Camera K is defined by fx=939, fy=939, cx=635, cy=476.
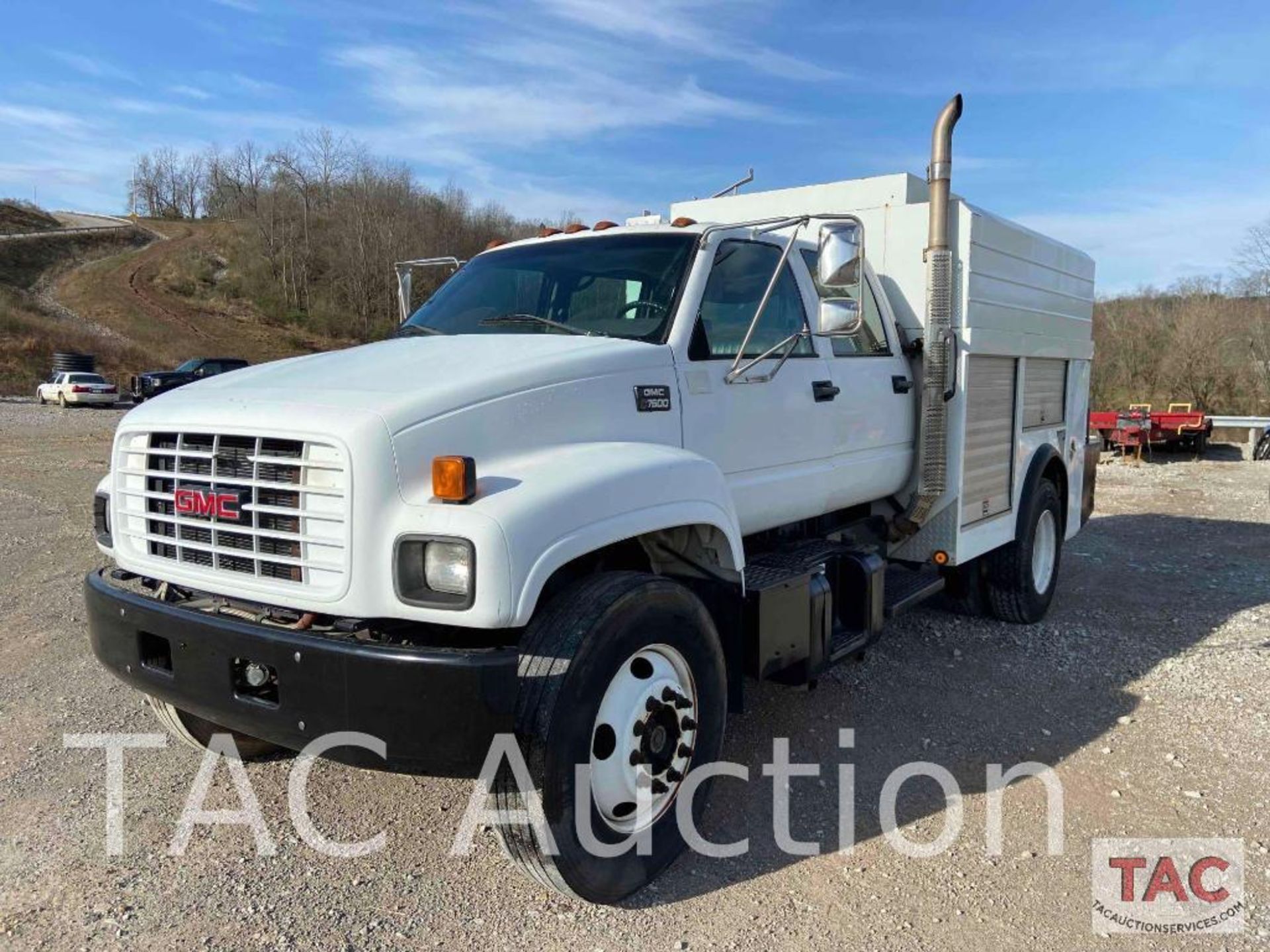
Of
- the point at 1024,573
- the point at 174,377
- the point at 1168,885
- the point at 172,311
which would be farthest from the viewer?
the point at 172,311

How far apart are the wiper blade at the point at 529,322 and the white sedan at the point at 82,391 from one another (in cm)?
3325

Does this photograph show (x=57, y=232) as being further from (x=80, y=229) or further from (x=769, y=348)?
(x=769, y=348)

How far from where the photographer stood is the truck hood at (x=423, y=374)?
2.92 meters

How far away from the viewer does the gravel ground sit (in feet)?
9.79

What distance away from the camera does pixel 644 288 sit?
12.7 feet

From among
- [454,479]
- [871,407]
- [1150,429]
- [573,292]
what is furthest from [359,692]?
[1150,429]

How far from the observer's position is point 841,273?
12.5 ft

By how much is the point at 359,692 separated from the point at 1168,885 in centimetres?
285

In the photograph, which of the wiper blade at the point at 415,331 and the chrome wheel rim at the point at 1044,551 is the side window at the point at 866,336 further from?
the chrome wheel rim at the point at 1044,551

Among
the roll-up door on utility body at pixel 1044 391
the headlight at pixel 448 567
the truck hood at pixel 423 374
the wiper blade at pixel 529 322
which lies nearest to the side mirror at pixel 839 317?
the truck hood at pixel 423 374

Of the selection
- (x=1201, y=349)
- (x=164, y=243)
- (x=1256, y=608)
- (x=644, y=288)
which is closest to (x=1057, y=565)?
(x=1256, y=608)

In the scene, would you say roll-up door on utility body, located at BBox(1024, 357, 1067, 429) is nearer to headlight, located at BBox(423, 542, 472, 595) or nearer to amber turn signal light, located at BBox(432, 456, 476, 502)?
amber turn signal light, located at BBox(432, 456, 476, 502)

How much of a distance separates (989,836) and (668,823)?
1277 millimetres

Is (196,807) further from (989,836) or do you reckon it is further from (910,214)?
(910,214)
